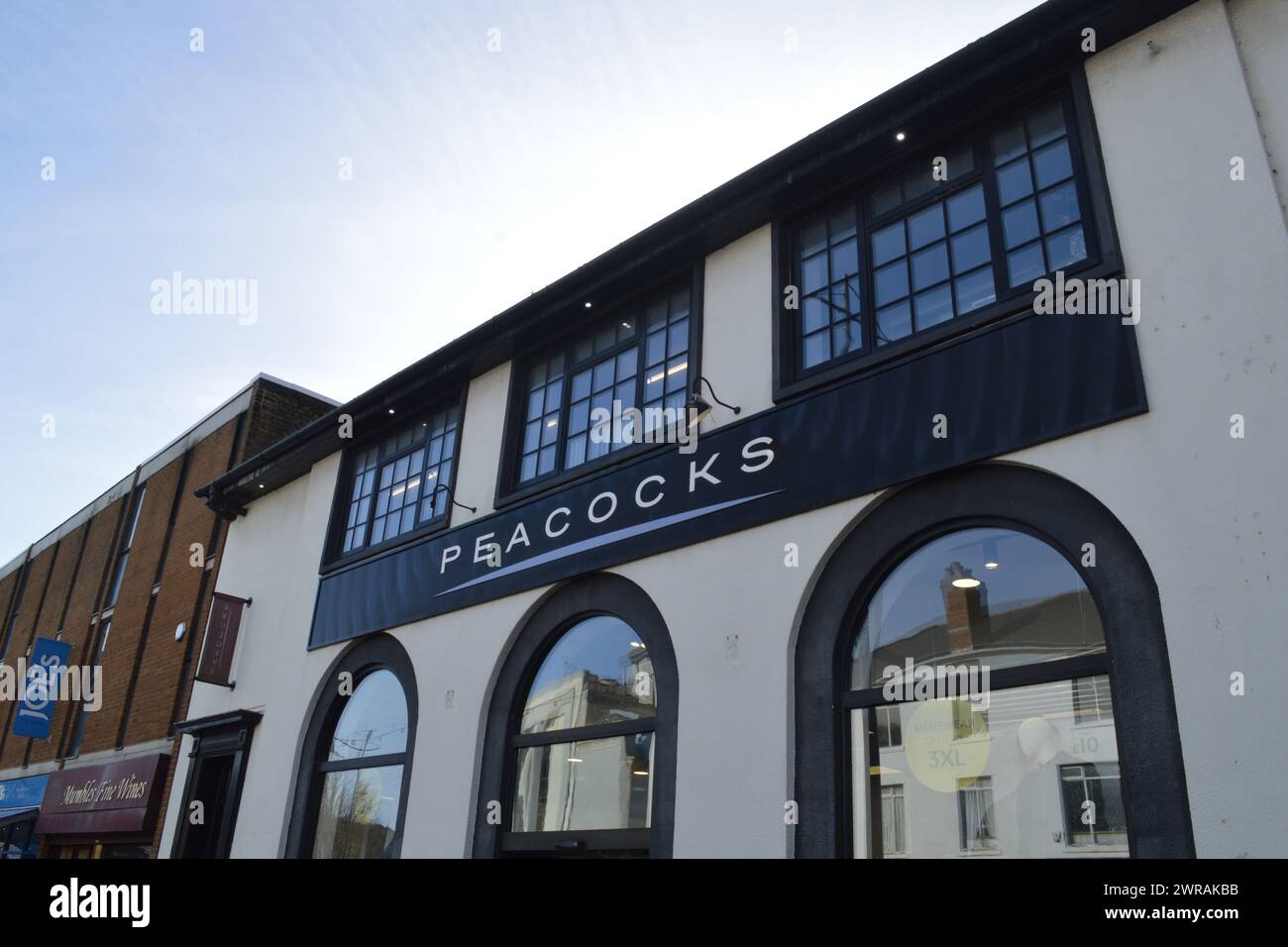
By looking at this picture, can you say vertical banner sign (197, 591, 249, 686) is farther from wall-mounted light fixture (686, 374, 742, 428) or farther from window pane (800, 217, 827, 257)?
window pane (800, 217, 827, 257)

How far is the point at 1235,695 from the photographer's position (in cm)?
500

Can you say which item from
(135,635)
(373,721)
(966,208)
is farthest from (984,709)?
(135,635)

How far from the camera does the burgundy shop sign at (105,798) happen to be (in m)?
14.7

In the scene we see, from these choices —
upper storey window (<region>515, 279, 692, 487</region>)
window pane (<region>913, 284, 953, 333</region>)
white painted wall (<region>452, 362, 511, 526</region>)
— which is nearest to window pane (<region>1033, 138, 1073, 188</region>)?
window pane (<region>913, 284, 953, 333</region>)

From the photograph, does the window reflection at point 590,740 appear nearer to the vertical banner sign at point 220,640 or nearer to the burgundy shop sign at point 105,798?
the vertical banner sign at point 220,640

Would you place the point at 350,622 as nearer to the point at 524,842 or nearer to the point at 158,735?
the point at 524,842

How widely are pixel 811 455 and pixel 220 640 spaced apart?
998 centimetres

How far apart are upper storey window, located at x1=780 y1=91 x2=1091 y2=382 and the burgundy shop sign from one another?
12240 millimetres

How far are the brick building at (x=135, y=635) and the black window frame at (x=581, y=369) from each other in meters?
7.69

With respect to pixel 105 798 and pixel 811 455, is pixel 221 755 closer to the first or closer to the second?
pixel 105 798

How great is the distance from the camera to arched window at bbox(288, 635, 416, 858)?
10602 millimetres

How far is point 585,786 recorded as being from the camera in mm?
8625

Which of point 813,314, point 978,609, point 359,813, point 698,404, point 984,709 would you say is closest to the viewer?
point 984,709
